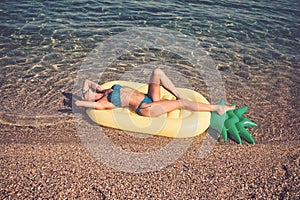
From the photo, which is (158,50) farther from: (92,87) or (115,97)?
(115,97)

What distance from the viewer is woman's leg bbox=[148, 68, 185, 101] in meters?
4.35

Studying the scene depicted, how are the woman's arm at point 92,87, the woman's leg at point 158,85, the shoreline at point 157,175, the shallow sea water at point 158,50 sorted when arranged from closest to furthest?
the shoreline at point 157,175 < the woman's leg at point 158,85 < the woman's arm at point 92,87 < the shallow sea water at point 158,50

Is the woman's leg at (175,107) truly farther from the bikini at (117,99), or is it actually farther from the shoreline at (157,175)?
the shoreline at (157,175)

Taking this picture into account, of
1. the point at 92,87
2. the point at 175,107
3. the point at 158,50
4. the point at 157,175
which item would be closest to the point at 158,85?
the point at 175,107

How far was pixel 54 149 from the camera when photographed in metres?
3.98

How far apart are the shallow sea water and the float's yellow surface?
89 centimetres

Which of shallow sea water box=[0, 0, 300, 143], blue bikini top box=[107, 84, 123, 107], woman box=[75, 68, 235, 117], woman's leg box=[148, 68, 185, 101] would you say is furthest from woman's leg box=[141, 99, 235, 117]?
shallow sea water box=[0, 0, 300, 143]

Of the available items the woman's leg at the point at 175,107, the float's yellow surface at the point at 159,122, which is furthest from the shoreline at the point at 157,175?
the woman's leg at the point at 175,107

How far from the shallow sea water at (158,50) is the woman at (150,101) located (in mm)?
717

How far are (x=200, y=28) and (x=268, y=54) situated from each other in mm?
1961

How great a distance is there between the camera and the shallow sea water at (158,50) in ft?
16.7

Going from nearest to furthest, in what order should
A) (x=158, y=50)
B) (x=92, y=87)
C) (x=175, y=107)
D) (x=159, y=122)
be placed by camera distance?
1. (x=159, y=122)
2. (x=175, y=107)
3. (x=92, y=87)
4. (x=158, y=50)

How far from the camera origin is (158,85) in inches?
173

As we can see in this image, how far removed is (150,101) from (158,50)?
2.91 m
